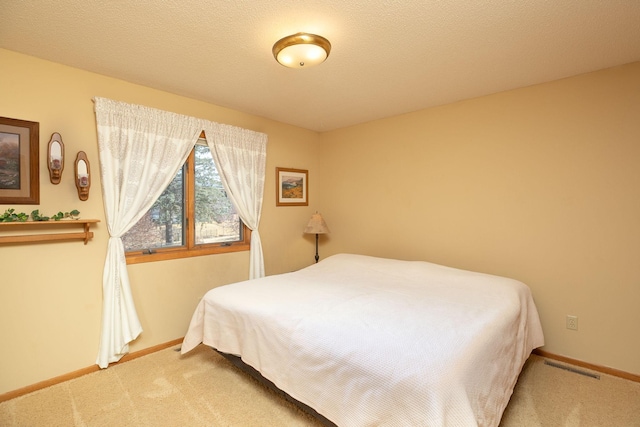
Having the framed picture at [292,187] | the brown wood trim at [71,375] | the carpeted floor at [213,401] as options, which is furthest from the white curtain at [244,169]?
the carpeted floor at [213,401]

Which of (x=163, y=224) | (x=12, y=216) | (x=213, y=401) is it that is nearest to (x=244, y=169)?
(x=163, y=224)

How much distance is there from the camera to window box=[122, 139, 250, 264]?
9.19 feet

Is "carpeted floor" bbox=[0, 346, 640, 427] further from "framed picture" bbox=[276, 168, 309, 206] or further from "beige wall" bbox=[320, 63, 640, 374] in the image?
"framed picture" bbox=[276, 168, 309, 206]

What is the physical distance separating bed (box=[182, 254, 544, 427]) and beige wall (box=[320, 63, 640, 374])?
0.46m

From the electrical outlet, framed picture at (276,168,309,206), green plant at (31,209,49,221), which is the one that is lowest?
the electrical outlet

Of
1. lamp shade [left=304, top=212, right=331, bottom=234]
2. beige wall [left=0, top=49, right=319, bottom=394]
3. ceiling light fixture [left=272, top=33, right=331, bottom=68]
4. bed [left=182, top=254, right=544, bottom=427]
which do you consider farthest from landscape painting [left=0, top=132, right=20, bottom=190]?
lamp shade [left=304, top=212, right=331, bottom=234]

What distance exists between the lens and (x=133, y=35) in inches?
74.4

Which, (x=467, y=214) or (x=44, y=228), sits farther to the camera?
(x=467, y=214)

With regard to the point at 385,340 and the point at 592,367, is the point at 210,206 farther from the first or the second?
the point at 592,367

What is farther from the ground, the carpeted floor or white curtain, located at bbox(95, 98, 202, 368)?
white curtain, located at bbox(95, 98, 202, 368)

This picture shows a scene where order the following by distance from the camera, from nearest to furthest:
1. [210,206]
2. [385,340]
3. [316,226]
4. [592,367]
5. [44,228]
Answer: [385,340]
[44,228]
[592,367]
[210,206]
[316,226]

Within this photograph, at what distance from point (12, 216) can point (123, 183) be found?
714 millimetres

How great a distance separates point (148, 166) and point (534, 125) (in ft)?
11.4

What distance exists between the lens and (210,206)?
3.26 metres
